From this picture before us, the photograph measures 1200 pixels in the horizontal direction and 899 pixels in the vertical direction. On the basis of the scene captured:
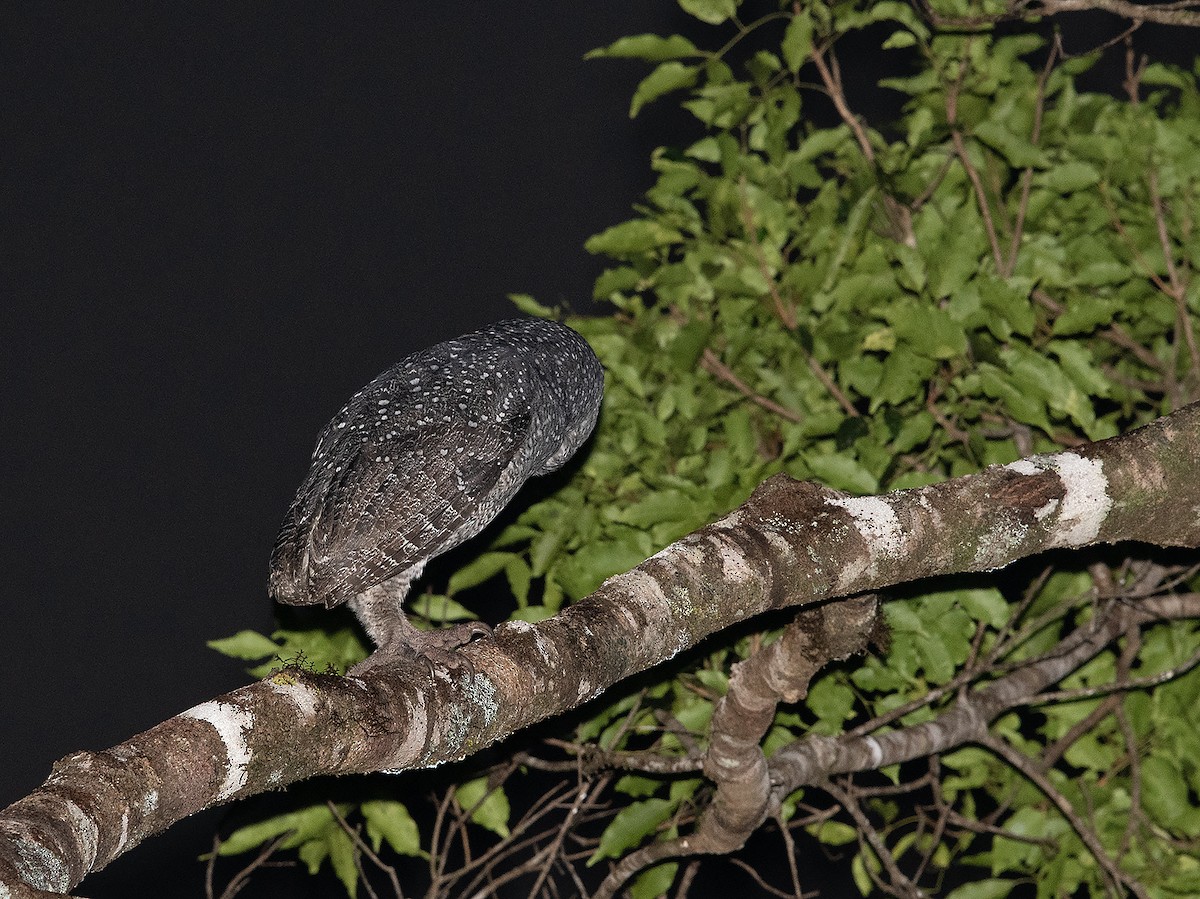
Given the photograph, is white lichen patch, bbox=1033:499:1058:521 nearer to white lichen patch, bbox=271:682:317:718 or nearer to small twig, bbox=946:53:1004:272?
small twig, bbox=946:53:1004:272

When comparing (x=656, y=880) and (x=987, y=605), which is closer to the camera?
(x=987, y=605)

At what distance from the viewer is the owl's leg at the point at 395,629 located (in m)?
2.65

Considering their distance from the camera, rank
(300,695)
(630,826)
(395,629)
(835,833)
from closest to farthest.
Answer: (300,695), (395,629), (630,826), (835,833)

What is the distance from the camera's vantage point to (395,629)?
9.09ft

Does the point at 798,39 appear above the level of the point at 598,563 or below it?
above

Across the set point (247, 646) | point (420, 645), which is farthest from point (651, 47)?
point (247, 646)

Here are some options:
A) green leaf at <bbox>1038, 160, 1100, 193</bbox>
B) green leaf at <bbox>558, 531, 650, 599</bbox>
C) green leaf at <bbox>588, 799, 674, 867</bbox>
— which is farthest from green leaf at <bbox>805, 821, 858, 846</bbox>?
green leaf at <bbox>1038, 160, 1100, 193</bbox>

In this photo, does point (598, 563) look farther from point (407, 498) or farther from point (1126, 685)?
point (1126, 685)

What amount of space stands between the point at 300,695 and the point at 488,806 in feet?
5.53

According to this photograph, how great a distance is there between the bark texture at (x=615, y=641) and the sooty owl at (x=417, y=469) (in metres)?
0.37

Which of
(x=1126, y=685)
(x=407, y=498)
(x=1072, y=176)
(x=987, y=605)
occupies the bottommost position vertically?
(x=1126, y=685)

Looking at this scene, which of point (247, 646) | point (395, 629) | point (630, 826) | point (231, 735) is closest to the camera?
point (231, 735)

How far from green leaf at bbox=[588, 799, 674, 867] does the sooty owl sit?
783mm

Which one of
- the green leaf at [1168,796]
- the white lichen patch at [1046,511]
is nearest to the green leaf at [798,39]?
the white lichen patch at [1046,511]
